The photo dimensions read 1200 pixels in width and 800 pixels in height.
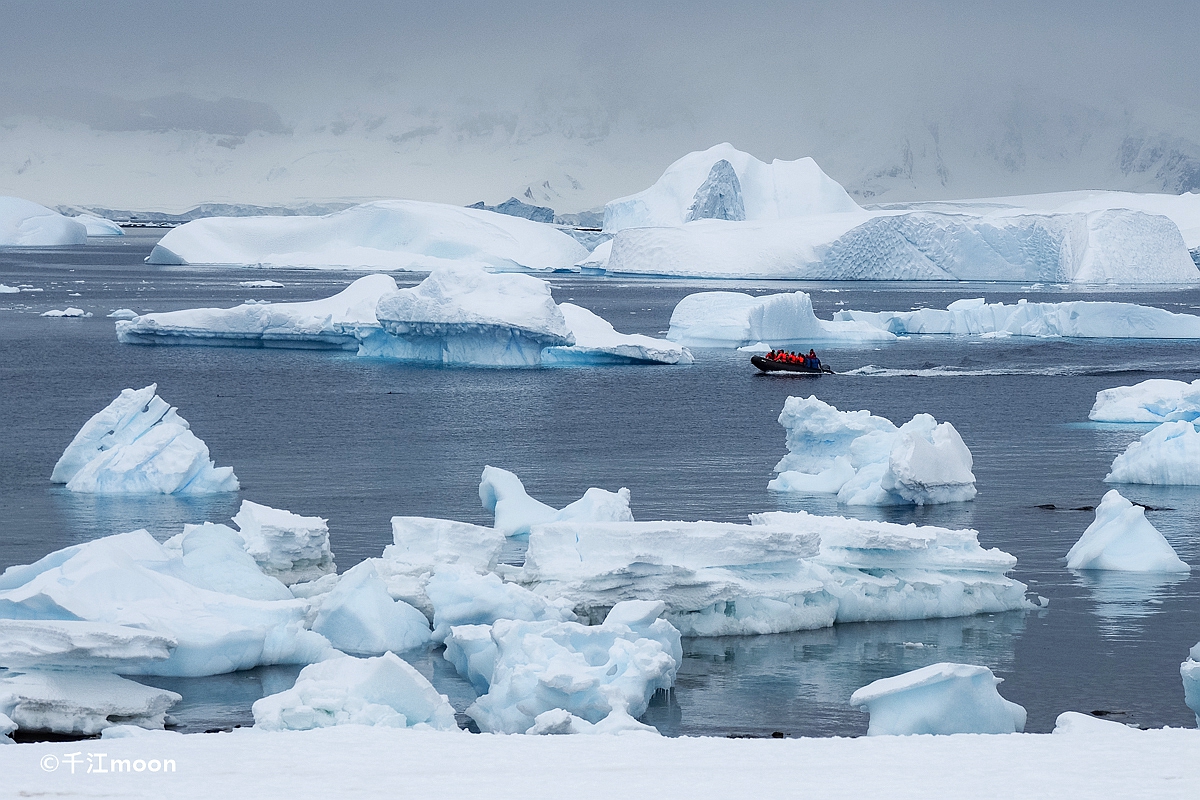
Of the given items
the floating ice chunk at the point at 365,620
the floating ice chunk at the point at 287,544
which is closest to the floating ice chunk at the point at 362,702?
the floating ice chunk at the point at 365,620

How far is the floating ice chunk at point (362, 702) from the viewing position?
23.7 feet

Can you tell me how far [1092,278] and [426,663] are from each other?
5146cm

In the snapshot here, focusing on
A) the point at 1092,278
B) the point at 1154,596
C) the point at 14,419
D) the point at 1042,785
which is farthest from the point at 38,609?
the point at 1092,278

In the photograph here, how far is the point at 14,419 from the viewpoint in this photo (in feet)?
71.8

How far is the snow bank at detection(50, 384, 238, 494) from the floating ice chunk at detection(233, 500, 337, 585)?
14.7 feet

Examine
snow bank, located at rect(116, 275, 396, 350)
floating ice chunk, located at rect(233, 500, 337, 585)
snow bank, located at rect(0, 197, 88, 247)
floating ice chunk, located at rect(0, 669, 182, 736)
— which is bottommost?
floating ice chunk, located at rect(0, 669, 182, 736)

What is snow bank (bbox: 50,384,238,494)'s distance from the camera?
15.6 m

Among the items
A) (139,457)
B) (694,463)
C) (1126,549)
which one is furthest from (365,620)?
(694,463)

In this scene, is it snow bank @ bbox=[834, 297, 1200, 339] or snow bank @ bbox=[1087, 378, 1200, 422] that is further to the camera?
snow bank @ bbox=[834, 297, 1200, 339]

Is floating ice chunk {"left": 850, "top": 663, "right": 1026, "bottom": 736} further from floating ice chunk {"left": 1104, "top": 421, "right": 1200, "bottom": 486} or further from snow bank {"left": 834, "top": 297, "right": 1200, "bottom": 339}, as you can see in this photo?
snow bank {"left": 834, "top": 297, "right": 1200, "bottom": 339}

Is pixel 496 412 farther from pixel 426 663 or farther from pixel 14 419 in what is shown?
pixel 426 663

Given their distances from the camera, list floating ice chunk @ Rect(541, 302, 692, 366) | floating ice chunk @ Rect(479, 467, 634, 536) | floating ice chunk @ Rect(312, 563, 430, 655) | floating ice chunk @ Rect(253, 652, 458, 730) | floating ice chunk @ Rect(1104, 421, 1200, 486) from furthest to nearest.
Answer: floating ice chunk @ Rect(541, 302, 692, 366) < floating ice chunk @ Rect(1104, 421, 1200, 486) < floating ice chunk @ Rect(479, 467, 634, 536) < floating ice chunk @ Rect(312, 563, 430, 655) < floating ice chunk @ Rect(253, 652, 458, 730)

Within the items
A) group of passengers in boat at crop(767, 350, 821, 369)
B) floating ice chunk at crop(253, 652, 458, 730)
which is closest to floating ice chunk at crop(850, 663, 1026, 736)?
floating ice chunk at crop(253, 652, 458, 730)

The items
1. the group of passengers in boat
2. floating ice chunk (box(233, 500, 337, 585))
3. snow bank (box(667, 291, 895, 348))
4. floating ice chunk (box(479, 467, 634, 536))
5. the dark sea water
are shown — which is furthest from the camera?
snow bank (box(667, 291, 895, 348))
